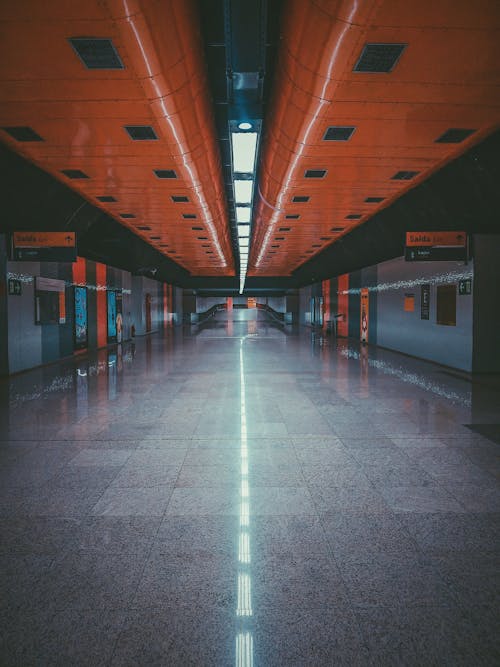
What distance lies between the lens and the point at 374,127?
5.67m

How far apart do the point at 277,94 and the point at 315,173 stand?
3.03 meters

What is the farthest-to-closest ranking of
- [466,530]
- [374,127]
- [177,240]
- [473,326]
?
[177,240], [473,326], [374,127], [466,530]

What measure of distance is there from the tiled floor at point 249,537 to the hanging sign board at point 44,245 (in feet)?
14.5

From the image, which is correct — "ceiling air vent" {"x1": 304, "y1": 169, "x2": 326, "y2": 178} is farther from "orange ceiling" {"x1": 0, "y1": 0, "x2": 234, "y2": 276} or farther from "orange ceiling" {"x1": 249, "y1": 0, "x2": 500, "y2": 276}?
"orange ceiling" {"x1": 0, "y1": 0, "x2": 234, "y2": 276}

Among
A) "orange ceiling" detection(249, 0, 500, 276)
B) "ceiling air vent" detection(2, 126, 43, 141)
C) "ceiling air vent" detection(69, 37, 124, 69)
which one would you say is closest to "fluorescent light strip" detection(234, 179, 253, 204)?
"orange ceiling" detection(249, 0, 500, 276)

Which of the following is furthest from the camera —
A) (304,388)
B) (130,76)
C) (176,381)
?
(176,381)

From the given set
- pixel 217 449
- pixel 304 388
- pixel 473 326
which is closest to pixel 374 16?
pixel 217 449

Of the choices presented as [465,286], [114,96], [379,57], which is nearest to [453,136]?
[379,57]

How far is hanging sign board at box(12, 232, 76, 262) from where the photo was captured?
9570mm

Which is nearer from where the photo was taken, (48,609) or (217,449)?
(48,609)

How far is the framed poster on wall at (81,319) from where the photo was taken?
14961mm

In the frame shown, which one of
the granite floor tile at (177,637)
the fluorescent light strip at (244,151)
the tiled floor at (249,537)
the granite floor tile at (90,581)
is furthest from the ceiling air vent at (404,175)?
the granite floor tile at (177,637)

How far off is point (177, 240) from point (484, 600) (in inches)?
597

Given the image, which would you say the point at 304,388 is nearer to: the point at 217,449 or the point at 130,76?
the point at 217,449
